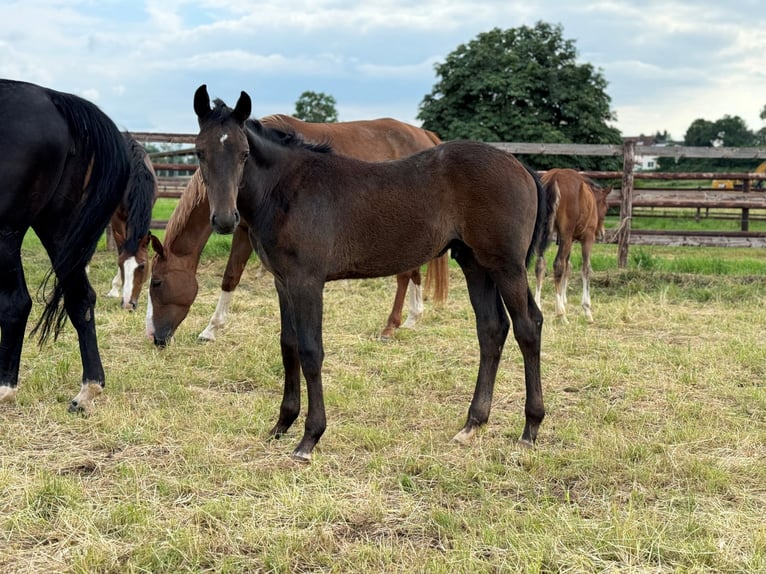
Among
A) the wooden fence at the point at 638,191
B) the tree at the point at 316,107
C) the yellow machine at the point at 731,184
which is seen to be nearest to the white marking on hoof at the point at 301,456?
the wooden fence at the point at 638,191

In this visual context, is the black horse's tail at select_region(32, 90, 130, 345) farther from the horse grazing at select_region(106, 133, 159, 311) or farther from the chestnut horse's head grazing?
the chestnut horse's head grazing

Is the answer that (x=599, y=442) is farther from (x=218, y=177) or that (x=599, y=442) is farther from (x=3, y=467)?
(x=3, y=467)

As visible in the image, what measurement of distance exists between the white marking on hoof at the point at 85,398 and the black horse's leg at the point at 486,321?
2.46 meters

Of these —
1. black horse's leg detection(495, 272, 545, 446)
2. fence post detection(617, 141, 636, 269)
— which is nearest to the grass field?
black horse's leg detection(495, 272, 545, 446)

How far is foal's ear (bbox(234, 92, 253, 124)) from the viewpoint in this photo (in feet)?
11.0

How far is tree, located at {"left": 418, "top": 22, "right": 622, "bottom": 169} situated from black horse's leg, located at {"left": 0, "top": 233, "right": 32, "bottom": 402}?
2507cm

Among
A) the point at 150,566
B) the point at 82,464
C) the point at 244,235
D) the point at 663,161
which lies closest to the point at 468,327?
the point at 244,235

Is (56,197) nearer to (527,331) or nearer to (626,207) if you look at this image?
(527,331)

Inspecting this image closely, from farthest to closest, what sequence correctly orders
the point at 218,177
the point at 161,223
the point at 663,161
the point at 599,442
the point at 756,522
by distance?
the point at 663,161
the point at 161,223
the point at 599,442
the point at 218,177
the point at 756,522

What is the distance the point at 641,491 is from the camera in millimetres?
3221

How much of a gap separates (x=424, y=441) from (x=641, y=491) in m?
1.22

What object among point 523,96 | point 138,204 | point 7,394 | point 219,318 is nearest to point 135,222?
point 138,204

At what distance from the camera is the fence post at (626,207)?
10.9 metres

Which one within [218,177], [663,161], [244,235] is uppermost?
[663,161]
